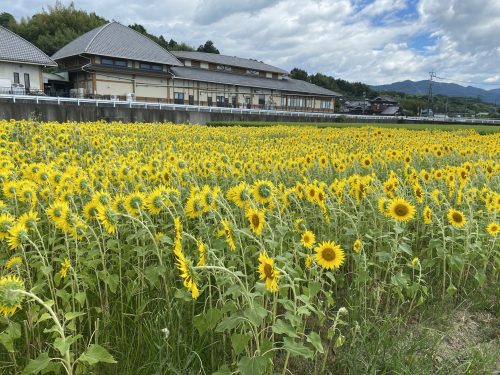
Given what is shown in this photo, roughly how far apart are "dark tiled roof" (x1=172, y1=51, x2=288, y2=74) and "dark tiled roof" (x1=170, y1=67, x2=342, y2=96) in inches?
74.8

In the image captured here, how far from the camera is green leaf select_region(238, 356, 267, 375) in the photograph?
4.90 ft

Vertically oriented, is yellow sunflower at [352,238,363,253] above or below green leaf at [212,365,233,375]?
above

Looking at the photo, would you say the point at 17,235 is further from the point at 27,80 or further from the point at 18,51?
the point at 18,51

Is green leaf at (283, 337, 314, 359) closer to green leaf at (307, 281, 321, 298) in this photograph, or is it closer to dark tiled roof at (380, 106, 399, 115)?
green leaf at (307, 281, 321, 298)

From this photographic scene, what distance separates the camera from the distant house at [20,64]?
29337 millimetres

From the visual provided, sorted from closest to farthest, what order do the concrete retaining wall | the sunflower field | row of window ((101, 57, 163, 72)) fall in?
the sunflower field
the concrete retaining wall
row of window ((101, 57, 163, 72))

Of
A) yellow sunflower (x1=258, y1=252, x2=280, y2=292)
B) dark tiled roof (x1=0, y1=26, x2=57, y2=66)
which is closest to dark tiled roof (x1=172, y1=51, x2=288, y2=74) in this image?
dark tiled roof (x1=0, y1=26, x2=57, y2=66)

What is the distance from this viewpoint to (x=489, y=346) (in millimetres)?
2430

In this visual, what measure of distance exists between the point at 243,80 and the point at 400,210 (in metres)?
44.5

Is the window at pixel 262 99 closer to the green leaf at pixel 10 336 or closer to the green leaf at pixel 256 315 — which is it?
the green leaf at pixel 10 336

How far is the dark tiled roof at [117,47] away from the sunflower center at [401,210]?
34995 mm

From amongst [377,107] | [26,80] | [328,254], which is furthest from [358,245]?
[377,107]

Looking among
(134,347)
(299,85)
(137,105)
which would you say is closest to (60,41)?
(299,85)

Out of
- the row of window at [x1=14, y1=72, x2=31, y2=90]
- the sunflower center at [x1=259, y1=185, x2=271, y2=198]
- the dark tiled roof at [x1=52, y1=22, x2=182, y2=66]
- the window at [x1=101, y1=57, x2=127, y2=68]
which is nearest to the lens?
the sunflower center at [x1=259, y1=185, x2=271, y2=198]
